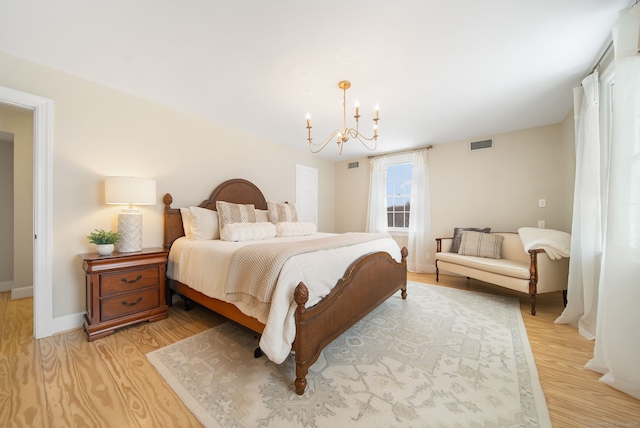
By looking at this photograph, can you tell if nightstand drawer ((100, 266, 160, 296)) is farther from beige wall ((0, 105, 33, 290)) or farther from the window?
the window

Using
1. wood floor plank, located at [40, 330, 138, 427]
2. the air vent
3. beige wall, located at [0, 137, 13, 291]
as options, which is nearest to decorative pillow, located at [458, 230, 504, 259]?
the air vent

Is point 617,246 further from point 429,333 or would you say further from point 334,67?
point 334,67

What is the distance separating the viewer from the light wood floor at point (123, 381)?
1238 millimetres

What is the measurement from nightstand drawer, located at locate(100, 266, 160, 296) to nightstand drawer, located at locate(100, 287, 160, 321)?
62mm

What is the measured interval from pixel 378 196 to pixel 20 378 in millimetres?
4926

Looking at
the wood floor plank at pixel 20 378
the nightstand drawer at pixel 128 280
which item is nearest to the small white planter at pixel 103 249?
the nightstand drawer at pixel 128 280

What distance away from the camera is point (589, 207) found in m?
2.06

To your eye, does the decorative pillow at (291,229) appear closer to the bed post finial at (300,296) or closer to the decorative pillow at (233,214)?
the decorative pillow at (233,214)

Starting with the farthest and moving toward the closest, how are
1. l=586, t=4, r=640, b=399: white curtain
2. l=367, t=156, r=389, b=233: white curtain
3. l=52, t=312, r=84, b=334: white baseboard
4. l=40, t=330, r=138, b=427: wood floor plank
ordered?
l=367, t=156, r=389, b=233: white curtain → l=52, t=312, r=84, b=334: white baseboard → l=586, t=4, r=640, b=399: white curtain → l=40, t=330, r=138, b=427: wood floor plank

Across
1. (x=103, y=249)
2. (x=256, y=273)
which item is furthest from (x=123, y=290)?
(x=256, y=273)

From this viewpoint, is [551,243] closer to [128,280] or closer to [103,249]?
[128,280]

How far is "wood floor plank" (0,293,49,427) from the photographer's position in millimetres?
1237

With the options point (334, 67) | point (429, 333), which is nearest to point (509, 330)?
point (429, 333)

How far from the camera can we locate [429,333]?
7.00ft
